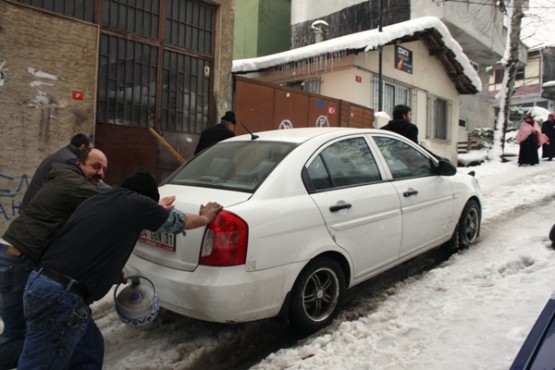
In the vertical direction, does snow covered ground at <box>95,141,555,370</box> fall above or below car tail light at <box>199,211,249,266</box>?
below

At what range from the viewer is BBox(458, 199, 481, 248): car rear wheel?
15.8ft

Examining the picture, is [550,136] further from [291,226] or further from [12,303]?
[12,303]

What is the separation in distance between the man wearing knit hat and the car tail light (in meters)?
0.43

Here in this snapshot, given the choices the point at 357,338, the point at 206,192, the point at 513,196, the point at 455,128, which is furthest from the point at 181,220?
the point at 455,128

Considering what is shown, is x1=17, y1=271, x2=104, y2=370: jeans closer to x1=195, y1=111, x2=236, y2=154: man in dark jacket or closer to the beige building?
x1=195, y1=111, x2=236, y2=154: man in dark jacket

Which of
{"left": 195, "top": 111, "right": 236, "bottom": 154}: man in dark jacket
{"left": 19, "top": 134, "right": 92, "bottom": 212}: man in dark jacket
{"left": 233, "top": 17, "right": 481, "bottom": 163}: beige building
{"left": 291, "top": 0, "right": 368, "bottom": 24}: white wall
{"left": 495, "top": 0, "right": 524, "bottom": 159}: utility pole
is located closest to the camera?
{"left": 19, "top": 134, "right": 92, "bottom": 212}: man in dark jacket

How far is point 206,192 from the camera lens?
314 centimetres

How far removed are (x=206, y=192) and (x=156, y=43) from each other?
15.8 feet

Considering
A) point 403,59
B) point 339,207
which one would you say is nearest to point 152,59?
point 339,207

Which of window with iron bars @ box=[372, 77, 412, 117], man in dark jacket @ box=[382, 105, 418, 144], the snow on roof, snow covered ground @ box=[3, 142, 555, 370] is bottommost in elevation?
snow covered ground @ box=[3, 142, 555, 370]

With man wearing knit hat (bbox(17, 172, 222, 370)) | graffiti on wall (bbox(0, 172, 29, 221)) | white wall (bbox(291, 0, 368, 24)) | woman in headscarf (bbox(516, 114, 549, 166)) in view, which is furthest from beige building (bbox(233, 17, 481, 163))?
man wearing knit hat (bbox(17, 172, 222, 370))

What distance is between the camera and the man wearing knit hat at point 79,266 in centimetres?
211

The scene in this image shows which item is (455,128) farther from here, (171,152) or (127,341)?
(127,341)

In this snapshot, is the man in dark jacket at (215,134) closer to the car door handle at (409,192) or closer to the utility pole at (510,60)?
the car door handle at (409,192)
